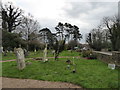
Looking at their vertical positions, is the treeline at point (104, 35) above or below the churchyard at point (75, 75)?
above

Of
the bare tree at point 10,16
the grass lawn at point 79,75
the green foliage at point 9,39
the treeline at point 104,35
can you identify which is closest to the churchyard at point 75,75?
the grass lawn at point 79,75

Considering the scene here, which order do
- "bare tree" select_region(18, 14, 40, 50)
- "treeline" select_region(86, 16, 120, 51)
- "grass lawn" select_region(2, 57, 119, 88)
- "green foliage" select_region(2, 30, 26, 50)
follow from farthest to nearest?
"bare tree" select_region(18, 14, 40, 50), "treeline" select_region(86, 16, 120, 51), "green foliage" select_region(2, 30, 26, 50), "grass lawn" select_region(2, 57, 119, 88)

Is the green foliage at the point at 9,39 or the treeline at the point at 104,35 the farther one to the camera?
the treeline at the point at 104,35

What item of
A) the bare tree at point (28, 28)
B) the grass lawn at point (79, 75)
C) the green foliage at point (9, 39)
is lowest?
the grass lawn at point (79, 75)

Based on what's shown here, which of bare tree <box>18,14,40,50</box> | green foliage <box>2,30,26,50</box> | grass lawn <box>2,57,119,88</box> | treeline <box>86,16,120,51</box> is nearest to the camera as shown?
grass lawn <box>2,57,119,88</box>

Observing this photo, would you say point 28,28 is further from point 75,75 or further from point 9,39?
point 75,75

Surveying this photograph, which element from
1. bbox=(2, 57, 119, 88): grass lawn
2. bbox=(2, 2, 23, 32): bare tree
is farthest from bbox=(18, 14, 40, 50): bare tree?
bbox=(2, 57, 119, 88): grass lawn

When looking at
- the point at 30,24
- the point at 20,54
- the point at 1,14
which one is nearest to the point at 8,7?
the point at 1,14

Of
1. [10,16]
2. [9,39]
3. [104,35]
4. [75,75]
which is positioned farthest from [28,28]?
[75,75]

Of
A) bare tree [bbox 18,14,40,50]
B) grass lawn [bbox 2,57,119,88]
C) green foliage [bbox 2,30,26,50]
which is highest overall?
bare tree [bbox 18,14,40,50]

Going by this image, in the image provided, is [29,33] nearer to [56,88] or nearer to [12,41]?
[12,41]

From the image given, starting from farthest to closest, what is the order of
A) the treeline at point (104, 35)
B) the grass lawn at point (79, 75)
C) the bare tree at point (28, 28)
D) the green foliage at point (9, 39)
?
the bare tree at point (28, 28) → the treeline at point (104, 35) → the green foliage at point (9, 39) → the grass lawn at point (79, 75)

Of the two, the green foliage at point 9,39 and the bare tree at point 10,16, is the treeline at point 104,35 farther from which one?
the bare tree at point 10,16

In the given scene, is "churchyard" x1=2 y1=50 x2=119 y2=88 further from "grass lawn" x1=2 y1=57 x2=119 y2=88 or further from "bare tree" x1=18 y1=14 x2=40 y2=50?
"bare tree" x1=18 y1=14 x2=40 y2=50
